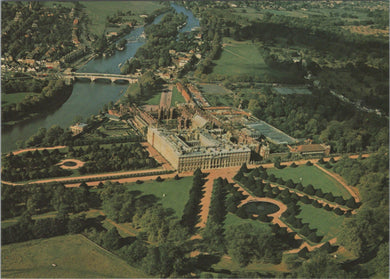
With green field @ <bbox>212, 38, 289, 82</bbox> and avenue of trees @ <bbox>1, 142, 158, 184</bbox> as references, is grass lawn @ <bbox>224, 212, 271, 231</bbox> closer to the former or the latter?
avenue of trees @ <bbox>1, 142, 158, 184</bbox>

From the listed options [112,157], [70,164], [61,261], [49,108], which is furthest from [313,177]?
[49,108]

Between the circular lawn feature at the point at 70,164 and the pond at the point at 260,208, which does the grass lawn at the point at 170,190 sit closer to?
the pond at the point at 260,208

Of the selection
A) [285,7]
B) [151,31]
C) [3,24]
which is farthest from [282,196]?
[285,7]

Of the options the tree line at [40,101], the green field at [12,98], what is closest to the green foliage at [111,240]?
the tree line at [40,101]

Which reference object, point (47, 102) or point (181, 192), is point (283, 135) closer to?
point (181, 192)

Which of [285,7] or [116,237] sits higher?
[285,7]

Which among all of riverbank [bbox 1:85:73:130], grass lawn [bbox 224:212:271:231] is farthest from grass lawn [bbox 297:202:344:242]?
riverbank [bbox 1:85:73:130]
